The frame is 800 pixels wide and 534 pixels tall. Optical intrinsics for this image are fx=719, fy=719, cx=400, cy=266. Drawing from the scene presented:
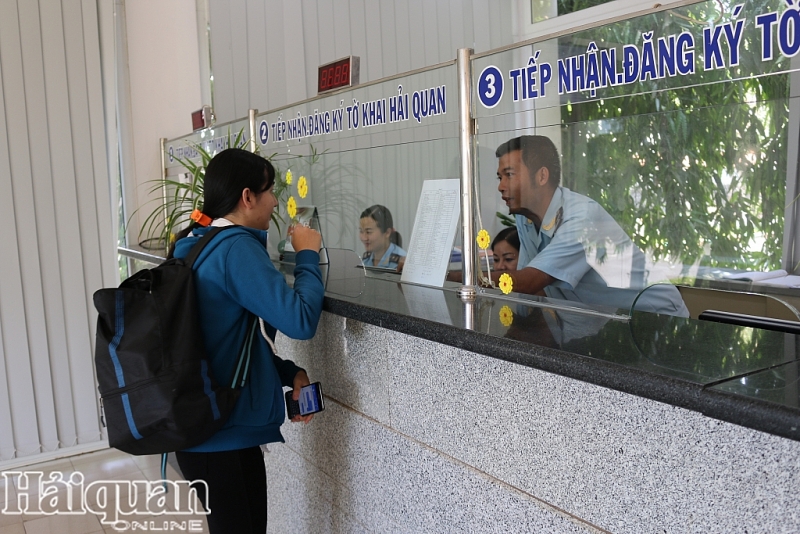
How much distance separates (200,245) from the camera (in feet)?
5.43

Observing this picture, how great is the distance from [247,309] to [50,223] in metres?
2.66

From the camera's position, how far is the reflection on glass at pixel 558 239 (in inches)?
73.4

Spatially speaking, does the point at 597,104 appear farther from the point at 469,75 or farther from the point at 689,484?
the point at 689,484

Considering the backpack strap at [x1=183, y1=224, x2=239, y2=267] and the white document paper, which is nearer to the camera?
the backpack strap at [x1=183, y1=224, x2=239, y2=267]

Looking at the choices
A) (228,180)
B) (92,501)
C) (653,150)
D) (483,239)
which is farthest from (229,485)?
(92,501)

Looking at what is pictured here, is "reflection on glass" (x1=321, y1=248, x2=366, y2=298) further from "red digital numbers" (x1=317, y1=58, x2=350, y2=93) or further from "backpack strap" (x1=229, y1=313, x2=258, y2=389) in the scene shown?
"red digital numbers" (x1=317, y1=58, x2=350, y2=93)

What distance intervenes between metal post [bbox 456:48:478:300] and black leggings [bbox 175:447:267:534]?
2.26ft

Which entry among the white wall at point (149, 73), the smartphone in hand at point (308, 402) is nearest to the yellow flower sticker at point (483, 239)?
the smartphone in hand at point (308, 402)

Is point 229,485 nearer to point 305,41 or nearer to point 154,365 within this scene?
point 154,365

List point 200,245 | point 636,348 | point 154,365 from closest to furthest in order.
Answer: point 636,348 → point 154,365 → point 200,245

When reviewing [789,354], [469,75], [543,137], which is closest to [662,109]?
[543,137]

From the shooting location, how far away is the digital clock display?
2.27 m

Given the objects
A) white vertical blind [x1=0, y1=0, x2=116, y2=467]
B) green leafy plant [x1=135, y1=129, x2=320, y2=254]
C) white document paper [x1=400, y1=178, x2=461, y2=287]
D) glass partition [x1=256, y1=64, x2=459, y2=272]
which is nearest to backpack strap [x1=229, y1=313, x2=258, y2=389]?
white document paper [x1=400, y1=178, x2=461, y2=287]

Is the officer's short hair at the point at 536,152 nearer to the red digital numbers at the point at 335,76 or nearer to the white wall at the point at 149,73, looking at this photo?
the red digital numbers at the point at 335,76
